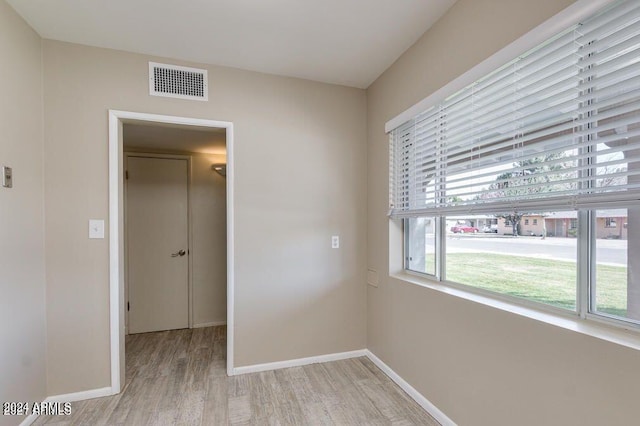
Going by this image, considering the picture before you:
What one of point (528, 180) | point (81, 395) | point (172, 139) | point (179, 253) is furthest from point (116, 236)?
point (528, 180)

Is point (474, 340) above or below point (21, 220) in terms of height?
below

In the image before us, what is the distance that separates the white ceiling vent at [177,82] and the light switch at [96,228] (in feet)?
3.43

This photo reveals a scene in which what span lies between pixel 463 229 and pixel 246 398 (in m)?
1.93

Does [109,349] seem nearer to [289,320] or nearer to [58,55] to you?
[289,320]

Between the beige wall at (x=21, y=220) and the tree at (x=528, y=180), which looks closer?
the tree at (x=528, y=180)

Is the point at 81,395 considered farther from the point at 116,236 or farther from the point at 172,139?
the point at 172,139

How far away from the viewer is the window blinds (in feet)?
3.71

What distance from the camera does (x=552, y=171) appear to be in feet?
4.53

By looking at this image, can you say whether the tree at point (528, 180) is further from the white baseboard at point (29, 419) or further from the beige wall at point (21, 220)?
the white baseboard at point (29, 419)

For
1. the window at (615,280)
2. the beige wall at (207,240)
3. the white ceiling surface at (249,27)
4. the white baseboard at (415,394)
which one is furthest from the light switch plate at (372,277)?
the beige wall at (207,240)

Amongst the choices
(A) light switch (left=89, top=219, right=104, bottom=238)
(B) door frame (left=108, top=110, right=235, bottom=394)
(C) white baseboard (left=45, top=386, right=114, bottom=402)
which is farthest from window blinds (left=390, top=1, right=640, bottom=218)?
(C) white baseboard (left=45, top=386, right=114, bottom=402)

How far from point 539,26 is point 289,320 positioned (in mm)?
2558

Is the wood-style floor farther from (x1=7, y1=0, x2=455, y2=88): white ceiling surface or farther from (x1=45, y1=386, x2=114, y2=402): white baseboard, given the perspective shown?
(x1=7, y1=0, x2=455, y2=88): white ceiling surface

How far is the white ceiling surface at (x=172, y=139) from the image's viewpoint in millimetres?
3053
